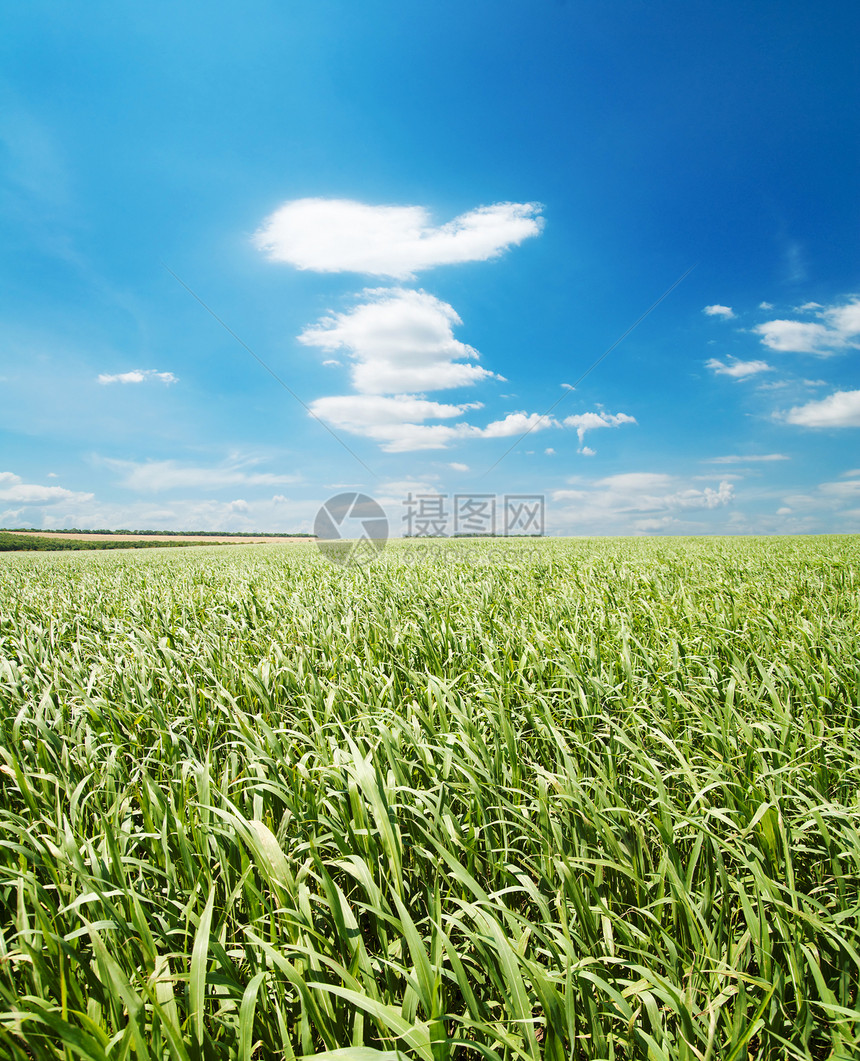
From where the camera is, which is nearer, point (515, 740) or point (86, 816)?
point (86, 816)

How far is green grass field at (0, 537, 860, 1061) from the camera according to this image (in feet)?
3.65

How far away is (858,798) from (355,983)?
1.93 meters

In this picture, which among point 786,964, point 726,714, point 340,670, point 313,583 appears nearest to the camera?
point 786,964

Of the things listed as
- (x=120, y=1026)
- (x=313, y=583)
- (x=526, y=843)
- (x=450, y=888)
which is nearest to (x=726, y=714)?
(x=526, y=843)

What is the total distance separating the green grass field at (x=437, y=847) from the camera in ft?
3.65

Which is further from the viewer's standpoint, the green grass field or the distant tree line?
the distant tree line

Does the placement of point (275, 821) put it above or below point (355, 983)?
below

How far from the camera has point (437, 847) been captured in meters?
1.44

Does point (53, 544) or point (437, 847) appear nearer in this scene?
point (437, 847)

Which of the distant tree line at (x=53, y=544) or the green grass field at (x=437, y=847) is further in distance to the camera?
the distant tree line at (x=53, y=544)

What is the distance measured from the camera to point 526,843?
5.90ft

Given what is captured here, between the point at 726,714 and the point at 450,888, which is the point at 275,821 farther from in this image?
the point at 726,714

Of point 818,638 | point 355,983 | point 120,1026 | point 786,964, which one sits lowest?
point 786,964

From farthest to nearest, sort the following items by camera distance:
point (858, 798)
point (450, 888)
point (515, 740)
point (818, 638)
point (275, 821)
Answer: point (818, 638), point (515, 740), point (275, 821), point (858, 798), point (450, 888)
